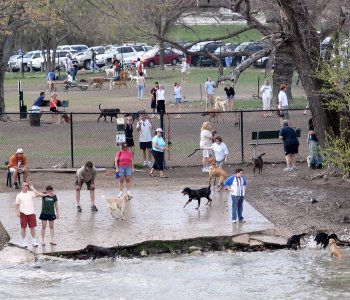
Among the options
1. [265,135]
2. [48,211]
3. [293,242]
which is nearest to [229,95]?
[265,135]

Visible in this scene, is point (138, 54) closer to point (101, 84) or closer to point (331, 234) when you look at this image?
point (101, 84)

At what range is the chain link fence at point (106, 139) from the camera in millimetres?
28828

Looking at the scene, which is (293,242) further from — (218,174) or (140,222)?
(218,174)

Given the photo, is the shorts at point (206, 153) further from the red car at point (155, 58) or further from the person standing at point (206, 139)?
the red car at point (155, 58)

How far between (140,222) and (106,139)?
477 inches

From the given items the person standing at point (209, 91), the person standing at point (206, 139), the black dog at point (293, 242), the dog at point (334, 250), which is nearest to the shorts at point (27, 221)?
the black dog at point (293, 242)

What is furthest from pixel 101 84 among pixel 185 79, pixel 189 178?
pixel 189 178

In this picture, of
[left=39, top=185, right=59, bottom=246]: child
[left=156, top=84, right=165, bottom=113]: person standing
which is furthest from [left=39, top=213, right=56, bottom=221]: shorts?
[left=156, top=84, right=165, bottom=113]: person standing

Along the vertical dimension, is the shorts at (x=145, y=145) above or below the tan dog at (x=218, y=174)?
above

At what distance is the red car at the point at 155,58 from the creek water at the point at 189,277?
47544 mm

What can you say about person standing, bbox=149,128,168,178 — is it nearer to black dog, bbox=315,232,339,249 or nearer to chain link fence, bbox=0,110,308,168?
chain link fence, bbox=0,110,308,168

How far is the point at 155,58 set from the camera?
6744cm

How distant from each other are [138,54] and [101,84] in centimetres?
1615

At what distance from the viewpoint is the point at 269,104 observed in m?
39.8
